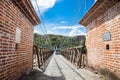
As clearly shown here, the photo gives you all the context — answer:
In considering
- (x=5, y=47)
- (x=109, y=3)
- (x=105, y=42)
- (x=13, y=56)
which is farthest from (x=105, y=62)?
(x=5, y=47)

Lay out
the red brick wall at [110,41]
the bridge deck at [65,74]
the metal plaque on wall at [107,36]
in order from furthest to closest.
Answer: the bridge deck at [65,74]
the metal plaque on wall at [107,36]
the red brick wall at [110,41]

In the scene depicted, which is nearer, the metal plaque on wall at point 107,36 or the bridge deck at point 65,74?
the metal plaque on wall at point 107,36

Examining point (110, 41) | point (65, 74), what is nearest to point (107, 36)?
point (110, 41)

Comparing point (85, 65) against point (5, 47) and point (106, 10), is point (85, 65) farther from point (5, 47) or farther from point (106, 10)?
A: point (5, 47)

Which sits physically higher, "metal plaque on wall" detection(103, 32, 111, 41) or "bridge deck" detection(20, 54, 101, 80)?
"metal plaque on wall" detection(103, 32, 111, 41)

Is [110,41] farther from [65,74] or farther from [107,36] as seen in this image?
[65,74]

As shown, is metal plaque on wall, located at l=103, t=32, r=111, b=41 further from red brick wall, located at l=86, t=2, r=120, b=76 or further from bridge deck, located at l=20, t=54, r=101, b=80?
bridge deck, located at l=20, t=54, r=101, b=80

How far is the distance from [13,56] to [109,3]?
3566mm

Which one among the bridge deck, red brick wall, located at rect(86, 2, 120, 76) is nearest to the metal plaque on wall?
red brick wall, located at rect(86, 2, 120, 76)

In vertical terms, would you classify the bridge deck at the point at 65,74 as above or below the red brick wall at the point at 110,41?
below

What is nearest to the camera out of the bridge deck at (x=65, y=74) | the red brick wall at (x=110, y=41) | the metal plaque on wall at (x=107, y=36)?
the red brick wall at (x=110, y=41)

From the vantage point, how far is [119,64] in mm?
4859

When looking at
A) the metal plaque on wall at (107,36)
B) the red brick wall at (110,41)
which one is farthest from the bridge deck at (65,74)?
the metal plaque on wall at (107,36)

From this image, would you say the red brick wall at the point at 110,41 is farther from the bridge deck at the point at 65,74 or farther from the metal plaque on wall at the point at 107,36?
the bridge deck at the point at 65,74
